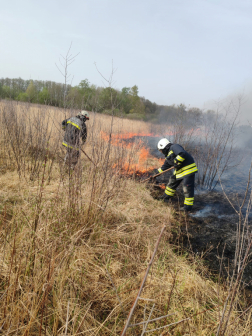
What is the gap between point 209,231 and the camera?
4809mm

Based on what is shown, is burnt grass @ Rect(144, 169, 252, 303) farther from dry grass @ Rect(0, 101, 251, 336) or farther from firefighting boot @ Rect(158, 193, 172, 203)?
dry grass @ Rect(0, 101, 251, 336)

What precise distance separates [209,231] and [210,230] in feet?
0.22

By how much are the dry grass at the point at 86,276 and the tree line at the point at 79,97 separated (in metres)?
0.78

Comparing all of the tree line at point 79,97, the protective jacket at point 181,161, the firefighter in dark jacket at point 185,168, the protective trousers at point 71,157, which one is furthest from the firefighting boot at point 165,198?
the protective trousers at point 71,157

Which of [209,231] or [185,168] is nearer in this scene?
[209,231]

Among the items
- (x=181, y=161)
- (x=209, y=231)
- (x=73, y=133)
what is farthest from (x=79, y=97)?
(x=209, y=231)

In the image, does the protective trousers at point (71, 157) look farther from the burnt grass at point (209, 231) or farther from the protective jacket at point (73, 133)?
the burnt grass at point (209, 231)

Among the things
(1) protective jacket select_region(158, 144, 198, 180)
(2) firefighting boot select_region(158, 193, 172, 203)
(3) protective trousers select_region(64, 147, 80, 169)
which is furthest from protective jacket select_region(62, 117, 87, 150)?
(2) firefighting boot select_region(158, 193, 172, 203)

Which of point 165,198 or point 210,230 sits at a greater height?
point 165,198

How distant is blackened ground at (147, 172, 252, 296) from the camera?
370 cm

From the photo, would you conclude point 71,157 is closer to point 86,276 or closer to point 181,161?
point 86,276

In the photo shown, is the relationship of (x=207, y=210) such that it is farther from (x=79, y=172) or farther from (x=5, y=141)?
(x=5, y=141)

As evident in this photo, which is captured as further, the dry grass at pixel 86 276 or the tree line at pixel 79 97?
the tree line at pixel 79 97

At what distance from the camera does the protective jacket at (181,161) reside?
17.8 ft
